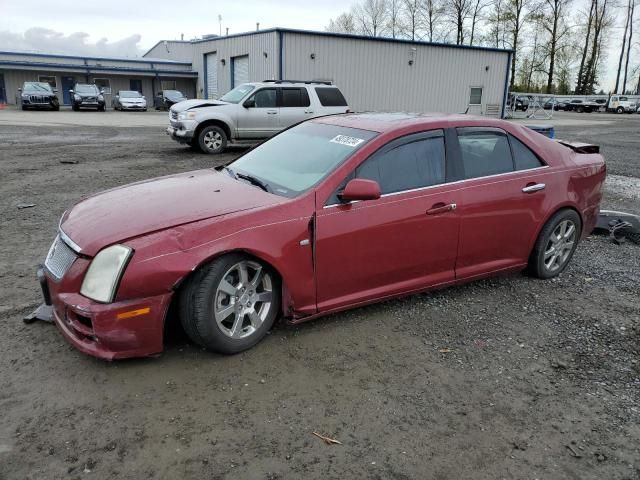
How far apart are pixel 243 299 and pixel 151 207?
88 centimetres

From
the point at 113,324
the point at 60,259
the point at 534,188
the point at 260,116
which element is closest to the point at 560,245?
the point at 534,188

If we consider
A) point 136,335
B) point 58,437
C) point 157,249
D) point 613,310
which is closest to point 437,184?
point 613,310

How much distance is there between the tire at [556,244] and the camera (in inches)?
188

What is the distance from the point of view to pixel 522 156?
462 centimetres

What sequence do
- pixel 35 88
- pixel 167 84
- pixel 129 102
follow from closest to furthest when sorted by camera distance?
pixel 35 88 < pixel 129 102 < pixel 167 84

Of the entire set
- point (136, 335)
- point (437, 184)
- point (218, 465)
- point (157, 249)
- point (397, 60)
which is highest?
point (397, 60)

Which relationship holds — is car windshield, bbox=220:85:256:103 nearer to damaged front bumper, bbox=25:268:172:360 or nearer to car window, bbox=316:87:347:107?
car window, bbox=316:87:347:107

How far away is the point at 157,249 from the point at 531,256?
133 inches

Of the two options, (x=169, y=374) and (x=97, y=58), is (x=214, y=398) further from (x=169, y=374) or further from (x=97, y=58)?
(x=97, y=58)

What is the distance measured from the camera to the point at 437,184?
4094 mm

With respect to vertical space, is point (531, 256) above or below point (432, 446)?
above

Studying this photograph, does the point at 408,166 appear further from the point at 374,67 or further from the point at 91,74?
the point at 91,74

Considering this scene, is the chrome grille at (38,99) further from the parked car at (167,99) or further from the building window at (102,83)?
the building window at (102,83)

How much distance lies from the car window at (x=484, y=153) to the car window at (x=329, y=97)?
9.89m
